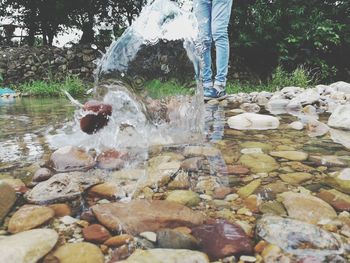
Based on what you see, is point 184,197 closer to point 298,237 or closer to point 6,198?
point 298,237

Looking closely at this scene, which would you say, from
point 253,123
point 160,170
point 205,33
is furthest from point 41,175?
point 205,33

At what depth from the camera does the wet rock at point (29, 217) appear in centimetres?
94

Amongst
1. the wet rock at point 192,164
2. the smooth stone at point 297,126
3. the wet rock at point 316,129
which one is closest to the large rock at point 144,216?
the wet rock at point 192,164

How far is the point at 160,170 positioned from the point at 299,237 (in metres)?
0.67

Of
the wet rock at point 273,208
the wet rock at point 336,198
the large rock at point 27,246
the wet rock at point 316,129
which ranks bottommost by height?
the wet rock at point 273,208

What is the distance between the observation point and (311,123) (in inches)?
94.7

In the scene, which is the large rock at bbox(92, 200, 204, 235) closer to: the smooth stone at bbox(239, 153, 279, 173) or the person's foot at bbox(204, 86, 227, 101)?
the smooth stone at bbox(239, 153, 279, 173)

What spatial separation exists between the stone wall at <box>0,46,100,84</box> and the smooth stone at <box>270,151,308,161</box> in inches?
336

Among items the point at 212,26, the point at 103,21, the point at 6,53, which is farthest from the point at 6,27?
the point at 212,26

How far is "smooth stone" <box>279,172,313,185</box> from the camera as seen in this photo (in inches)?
50.6

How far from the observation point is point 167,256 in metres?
0.78

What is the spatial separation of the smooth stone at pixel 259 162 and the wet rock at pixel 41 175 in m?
0.82

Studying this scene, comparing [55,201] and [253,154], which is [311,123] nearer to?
[253,154]

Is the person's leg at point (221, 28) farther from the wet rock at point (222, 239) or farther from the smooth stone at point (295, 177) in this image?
the wet rock at point (222, 239)
